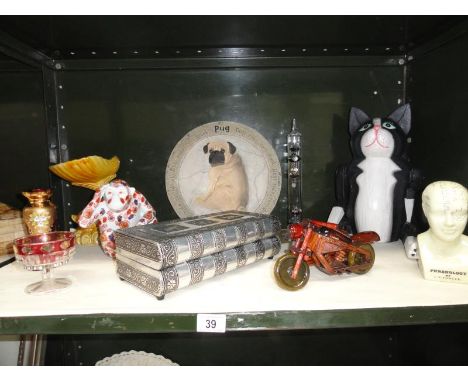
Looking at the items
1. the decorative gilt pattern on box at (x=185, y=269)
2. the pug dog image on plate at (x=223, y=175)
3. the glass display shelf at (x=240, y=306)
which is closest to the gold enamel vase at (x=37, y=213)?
the glass display shelf at (x=240, y=306)

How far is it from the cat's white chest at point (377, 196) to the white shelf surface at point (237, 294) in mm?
156

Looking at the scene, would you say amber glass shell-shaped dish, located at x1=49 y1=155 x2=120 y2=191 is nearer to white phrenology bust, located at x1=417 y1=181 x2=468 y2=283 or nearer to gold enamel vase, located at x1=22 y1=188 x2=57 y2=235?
gold enamel vase, located at x1=22 y1=188 x2=57 y2=235

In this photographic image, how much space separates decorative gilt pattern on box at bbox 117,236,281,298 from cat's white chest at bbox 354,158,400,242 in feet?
1.06

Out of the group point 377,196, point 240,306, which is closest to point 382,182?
point 377,196

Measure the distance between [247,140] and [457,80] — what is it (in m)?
0.60

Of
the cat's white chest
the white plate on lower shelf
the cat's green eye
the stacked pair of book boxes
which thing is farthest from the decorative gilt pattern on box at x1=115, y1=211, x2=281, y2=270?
the white plate on lower shelf

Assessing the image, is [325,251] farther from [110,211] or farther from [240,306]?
[110,211]

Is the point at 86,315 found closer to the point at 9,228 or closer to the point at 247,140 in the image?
the point at 9,228

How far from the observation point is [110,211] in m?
0.80

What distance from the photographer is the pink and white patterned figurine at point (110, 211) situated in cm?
79

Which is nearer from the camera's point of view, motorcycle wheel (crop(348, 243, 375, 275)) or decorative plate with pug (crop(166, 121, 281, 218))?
motorcycle wheel (crop(348, 243, 375, 275))

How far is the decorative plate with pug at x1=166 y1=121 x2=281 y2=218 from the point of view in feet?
3.57

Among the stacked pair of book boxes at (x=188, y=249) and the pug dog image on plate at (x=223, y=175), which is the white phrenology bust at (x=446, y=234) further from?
the pug dog image on plate at (x=223, y=175)

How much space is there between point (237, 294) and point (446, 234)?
0.43 metres
